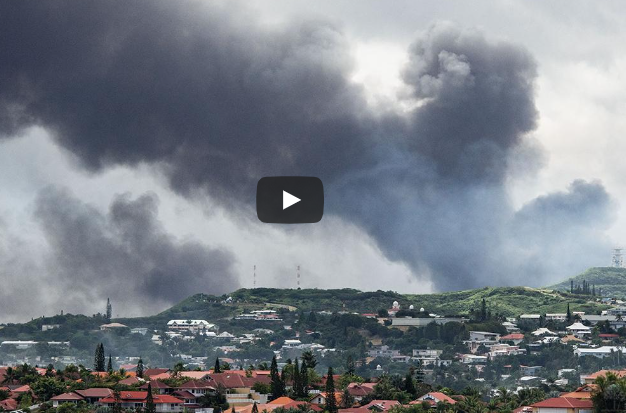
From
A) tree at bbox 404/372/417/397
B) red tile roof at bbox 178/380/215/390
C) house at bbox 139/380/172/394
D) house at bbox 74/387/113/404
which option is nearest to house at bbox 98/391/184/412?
house at bbox 74/387/113/404

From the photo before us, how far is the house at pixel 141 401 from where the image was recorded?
11875 cm

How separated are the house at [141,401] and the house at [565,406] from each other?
A: 34480 mm

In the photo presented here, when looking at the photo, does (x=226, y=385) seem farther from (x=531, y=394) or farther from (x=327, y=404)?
(x=531, y=394)

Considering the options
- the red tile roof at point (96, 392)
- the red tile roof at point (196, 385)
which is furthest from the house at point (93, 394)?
the red tile roof at point (196, 385)

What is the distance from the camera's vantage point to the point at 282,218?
32.6 meters

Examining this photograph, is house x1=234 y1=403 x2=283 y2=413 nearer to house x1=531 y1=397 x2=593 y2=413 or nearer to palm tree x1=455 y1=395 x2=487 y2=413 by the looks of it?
palm tree x1=455 y1=395 x2=487 y2=413

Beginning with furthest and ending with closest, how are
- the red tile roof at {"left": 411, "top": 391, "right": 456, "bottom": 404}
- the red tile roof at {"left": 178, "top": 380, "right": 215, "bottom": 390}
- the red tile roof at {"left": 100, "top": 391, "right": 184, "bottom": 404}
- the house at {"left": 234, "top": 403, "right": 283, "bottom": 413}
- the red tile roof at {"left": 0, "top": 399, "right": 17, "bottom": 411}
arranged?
the red tile roof at {"left": 178, "top": 380, "right": 215, "bottom": 390}, the red tile roof at {"left": 411, "top": 391, "right": 456, "bottom": 404}, the red tile roof at {"left": 100, "top": 391, "right": 184, "bottom": 404}, the red tile roof at {"left": 0, "top": 399, "right": 17, "bottom": 411}, the house at {"left": 234, "top": 403, "right": 283, "bottom": 413}

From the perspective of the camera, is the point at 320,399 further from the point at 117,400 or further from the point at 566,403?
the point at 566,403

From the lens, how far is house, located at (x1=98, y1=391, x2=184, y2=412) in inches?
4675

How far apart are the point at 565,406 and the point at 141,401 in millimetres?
38759

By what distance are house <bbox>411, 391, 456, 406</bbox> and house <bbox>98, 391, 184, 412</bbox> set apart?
74.8 feet

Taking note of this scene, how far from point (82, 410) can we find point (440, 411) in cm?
3121

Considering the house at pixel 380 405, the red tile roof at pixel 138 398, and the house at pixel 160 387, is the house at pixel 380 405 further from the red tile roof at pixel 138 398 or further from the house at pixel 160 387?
the house at pixel 160 387
